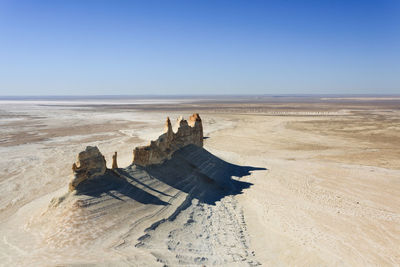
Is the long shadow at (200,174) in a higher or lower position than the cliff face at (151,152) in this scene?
lower

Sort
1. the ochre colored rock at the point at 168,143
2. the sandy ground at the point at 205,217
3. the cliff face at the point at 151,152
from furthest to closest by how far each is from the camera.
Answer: the ochre colored rock at the point at 168,143 → the cliff face at the point at 151,152 → the sandy ground at the point at 205,217

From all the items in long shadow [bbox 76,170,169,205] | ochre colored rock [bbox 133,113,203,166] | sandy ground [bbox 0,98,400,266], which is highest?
ochre colored rock [bbox 133,113,203,166]

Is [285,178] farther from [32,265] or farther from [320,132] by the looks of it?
[320,132]

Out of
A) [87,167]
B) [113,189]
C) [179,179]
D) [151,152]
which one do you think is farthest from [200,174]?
[87,167]

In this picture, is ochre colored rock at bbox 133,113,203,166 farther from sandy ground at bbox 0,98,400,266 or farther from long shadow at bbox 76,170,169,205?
long shadow at bbox 76,170,169,205

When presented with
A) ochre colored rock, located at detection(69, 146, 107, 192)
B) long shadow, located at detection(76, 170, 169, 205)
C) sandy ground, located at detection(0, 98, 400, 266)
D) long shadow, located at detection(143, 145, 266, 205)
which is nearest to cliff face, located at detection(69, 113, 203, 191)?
ochre colored rock, located at detection(69, 146, 107, 192)

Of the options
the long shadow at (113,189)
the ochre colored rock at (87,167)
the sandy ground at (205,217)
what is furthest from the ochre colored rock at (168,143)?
the ochre colored rock at (87,167)

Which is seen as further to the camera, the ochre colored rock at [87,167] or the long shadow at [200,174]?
the long shadow at [200,174]

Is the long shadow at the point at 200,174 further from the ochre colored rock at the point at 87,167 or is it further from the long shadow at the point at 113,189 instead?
the ochre colored rock at the point at 87,167
